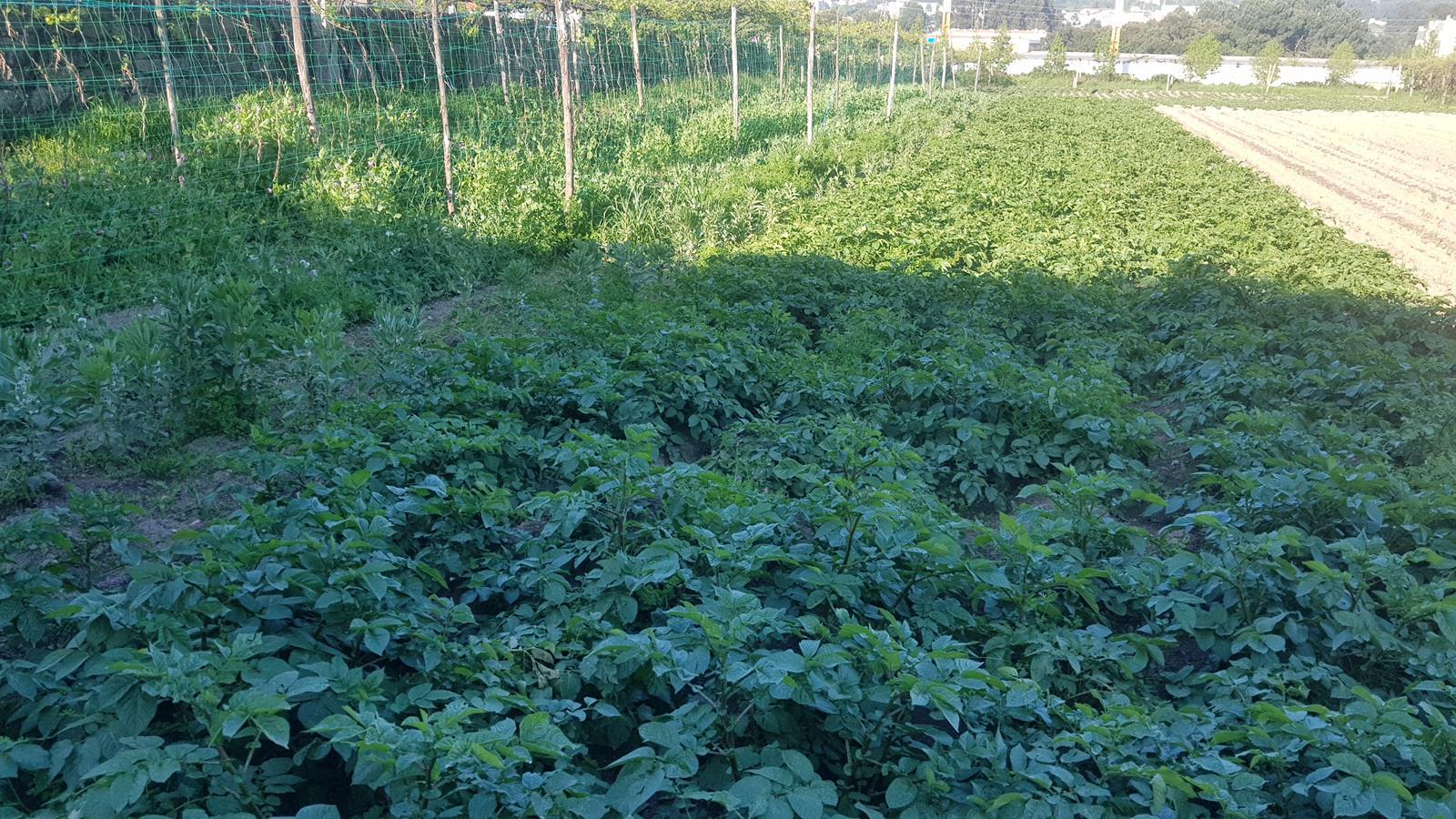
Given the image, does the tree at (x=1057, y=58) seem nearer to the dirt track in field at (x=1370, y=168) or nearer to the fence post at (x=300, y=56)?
the dirt track in field at (x=1370, y=168)

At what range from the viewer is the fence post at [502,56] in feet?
47.9

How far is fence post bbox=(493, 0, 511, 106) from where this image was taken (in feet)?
47.9

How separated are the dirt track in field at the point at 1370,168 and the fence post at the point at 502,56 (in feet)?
39.6

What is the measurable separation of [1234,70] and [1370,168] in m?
78.9

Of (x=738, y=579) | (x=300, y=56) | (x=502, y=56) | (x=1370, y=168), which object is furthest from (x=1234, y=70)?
(x=738, y=579)

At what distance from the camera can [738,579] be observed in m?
3.10

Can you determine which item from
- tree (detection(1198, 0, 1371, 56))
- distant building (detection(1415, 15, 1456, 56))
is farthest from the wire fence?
tree (detection(1198, 0, 1371, 56))

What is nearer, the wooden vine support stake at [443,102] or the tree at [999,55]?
the wooden vine support stake at [443,102]

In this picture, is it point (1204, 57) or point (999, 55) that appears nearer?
point (999, 55)

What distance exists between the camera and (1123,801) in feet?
7.95

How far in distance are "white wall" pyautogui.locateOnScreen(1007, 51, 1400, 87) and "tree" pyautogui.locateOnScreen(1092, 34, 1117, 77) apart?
218 centimetres

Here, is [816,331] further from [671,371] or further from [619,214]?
[619,214]

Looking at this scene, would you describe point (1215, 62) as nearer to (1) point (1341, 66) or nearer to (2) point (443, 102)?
(1) point (1341, 66)

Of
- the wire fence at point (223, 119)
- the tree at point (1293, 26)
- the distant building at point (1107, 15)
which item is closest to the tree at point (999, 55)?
the tree at point (1293, 26)
